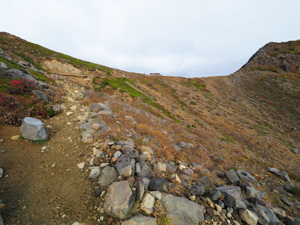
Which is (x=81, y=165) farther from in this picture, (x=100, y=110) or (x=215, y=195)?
(x=215, y=195)

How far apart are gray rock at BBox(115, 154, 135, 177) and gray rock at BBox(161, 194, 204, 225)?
60.5 inches

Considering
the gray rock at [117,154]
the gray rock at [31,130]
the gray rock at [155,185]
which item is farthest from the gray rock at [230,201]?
the gray rock at [31,130]

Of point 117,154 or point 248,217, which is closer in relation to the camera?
point 248,217

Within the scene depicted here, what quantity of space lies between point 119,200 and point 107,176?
1169mm

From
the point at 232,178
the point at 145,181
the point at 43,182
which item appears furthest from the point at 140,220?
the point at 232,178

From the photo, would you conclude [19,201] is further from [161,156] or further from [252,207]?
[252,207]

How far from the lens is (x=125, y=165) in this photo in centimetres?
482

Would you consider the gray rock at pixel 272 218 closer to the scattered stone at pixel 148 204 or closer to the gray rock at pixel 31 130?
the scattered stone at pixel 148 204

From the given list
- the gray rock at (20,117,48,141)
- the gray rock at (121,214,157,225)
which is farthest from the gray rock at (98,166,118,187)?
the gray rock at (20,117,48,141)

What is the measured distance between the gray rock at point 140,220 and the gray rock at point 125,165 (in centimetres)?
137

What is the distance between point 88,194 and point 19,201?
Answer: 1959mm

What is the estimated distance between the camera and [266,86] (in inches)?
1775

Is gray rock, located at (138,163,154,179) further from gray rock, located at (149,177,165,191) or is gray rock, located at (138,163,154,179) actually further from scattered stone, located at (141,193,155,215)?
scattered stone, located at (141,193,155,215)

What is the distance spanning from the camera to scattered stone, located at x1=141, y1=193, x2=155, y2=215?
12.2 ft
